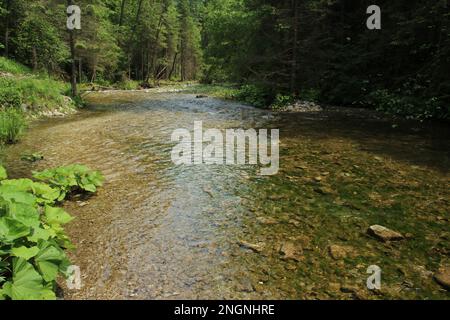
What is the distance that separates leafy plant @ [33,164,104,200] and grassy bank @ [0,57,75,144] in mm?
4481

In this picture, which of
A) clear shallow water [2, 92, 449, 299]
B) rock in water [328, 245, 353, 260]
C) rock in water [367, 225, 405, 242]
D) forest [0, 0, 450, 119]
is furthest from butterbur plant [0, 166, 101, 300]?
forest [0, 0, 450, 119]

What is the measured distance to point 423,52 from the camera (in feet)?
51.8

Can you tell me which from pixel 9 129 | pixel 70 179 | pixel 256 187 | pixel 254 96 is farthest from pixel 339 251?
pixel 254 96

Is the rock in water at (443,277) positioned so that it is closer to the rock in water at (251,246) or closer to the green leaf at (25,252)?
the rock in water at (251,246)

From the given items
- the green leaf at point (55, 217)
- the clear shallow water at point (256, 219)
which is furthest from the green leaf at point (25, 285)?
the green leaf at point (55, 217)

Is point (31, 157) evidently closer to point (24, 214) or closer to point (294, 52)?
point (24, 214)

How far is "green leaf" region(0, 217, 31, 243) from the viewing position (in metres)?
2.83

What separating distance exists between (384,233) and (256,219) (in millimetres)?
1706

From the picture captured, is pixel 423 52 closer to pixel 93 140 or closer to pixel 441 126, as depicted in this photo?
pixel 441 126

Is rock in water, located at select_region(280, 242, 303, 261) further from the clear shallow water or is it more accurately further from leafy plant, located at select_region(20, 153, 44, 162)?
leafy plant, located at select_region(20, 153, 44, 162)

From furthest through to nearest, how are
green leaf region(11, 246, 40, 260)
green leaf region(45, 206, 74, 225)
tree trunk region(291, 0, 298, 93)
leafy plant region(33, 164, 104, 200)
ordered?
tree trunk region(291, 0, 298, 93), leafy plant region(33, 164, 104, 200), green leaf region(45, 206, 74, 225), green leaf region(11, 246, 40, 260)

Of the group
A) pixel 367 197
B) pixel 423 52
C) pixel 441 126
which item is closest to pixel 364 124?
pixel 441 126

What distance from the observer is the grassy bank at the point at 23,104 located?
9.20m

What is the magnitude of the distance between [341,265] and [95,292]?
263cm
